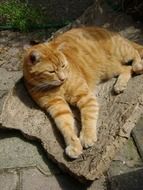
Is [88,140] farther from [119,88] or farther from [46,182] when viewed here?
[119,88]

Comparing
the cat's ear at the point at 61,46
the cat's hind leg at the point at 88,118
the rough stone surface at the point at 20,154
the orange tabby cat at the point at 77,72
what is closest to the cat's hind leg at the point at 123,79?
the orange tabby cat at the point at 77,72

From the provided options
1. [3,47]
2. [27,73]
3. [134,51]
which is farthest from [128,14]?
[27,73]

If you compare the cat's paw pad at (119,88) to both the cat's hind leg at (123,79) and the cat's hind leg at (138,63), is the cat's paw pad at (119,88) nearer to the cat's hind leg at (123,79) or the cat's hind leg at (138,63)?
the cat's hind leg at (123,79)

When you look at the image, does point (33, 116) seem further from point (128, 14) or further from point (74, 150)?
point (128, 14)

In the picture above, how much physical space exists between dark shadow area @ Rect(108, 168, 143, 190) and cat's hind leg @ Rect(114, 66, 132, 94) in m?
0.81

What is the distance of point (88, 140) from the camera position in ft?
12.4

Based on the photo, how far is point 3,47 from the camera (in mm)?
5770

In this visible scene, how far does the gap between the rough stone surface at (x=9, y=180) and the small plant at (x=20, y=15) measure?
261 cm

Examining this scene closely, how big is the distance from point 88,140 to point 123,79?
2.61 ft

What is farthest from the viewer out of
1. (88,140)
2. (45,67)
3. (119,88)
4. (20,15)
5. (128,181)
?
(20,15)

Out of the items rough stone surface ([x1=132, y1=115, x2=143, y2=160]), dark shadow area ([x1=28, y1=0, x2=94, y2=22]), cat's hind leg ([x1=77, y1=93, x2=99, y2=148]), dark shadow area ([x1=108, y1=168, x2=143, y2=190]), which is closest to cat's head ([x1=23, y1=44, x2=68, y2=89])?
cat's hind leg ([x1=77, y1=93, x2=99, y2=148])

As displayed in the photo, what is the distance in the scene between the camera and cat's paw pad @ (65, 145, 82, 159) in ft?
12.2

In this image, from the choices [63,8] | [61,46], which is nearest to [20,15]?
[63,8]

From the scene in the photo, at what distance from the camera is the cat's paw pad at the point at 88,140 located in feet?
12.4
